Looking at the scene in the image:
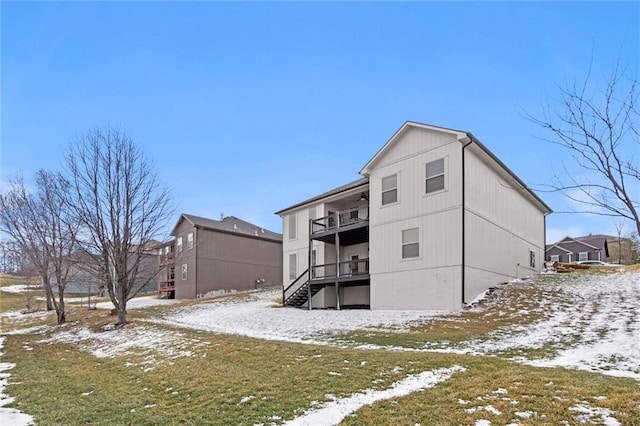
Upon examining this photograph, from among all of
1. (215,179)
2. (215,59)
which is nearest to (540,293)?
(215,59)

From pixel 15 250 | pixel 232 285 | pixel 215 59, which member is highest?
pixel 215 59

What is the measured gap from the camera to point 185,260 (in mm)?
36156

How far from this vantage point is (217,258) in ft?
119

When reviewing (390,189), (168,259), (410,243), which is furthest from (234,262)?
(410,243)

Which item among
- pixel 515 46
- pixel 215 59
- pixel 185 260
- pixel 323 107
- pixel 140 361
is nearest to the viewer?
pixel 515 46

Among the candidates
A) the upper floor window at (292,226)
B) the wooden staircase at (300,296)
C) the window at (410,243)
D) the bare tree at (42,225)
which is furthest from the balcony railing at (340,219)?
the bare tree at (42,225)

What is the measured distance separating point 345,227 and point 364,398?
14.8 metres

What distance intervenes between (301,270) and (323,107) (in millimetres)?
9333

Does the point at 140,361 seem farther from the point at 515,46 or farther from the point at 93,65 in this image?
the point at 93,65

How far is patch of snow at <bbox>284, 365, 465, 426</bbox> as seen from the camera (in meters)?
5.82

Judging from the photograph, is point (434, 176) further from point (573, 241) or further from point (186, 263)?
point (573, 241)

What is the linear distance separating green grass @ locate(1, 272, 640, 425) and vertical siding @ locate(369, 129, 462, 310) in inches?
180

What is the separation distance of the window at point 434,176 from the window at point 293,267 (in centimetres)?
1062

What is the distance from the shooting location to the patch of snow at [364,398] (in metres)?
5.82
